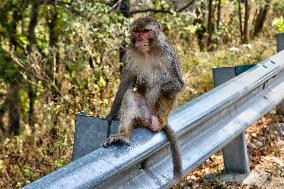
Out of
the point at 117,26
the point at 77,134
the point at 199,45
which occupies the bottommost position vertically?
the point at 199,45

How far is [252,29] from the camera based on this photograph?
11641 mm

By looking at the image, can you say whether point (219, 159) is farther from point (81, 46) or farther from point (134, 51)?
point (81, 46)

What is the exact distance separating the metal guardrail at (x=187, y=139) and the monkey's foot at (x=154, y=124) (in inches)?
2.3

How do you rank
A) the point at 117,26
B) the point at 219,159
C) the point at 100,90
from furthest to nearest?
the point at 117,26, the point at 100,90, the point at 219,159

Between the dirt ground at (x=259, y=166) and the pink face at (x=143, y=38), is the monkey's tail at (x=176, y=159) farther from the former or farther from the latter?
the dirt ground at (x=259, y=166)

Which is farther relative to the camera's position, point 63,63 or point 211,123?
point 63,63

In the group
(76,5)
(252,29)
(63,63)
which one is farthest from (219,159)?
(252,29)

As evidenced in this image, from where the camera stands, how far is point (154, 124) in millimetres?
2910

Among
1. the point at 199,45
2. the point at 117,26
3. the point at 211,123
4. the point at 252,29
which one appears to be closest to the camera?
the point at 211,123

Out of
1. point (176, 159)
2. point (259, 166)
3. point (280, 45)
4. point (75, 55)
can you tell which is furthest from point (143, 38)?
point (75, 55)

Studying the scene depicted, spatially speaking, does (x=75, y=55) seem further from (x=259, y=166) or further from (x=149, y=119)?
(x=149, y=119)

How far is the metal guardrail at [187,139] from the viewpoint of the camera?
2.06m

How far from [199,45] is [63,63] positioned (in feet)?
9.46

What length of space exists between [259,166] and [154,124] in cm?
152
